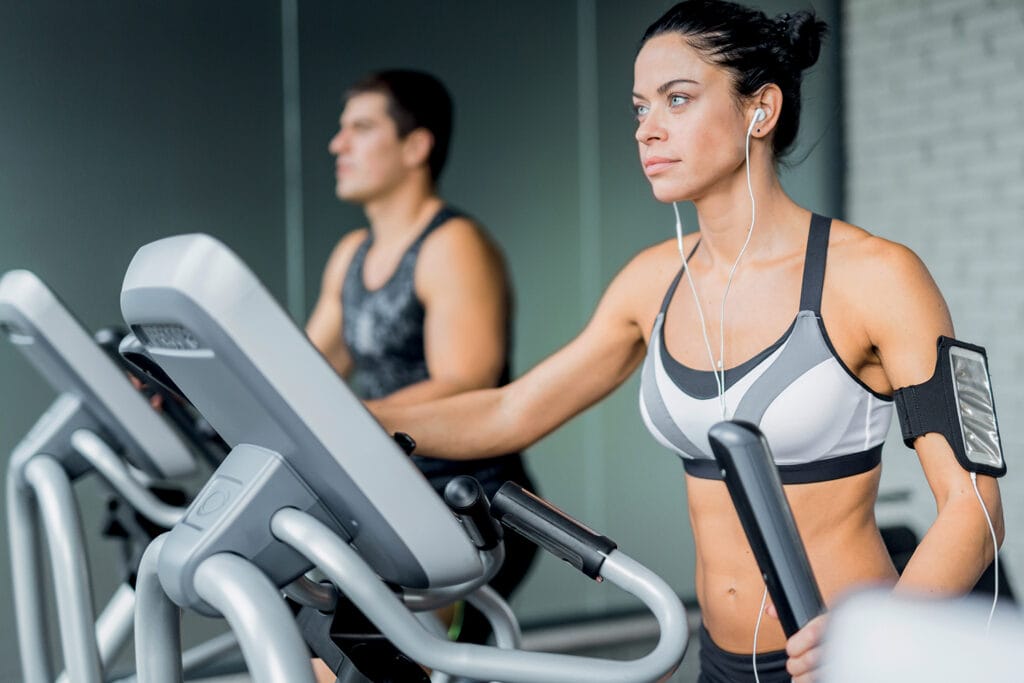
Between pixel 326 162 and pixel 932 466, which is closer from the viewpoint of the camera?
pixel 932 466

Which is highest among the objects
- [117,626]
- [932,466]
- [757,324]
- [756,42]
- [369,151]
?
[756,42]

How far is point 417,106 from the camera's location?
2893 millimetres

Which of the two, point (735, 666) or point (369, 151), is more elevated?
point (369, 151)

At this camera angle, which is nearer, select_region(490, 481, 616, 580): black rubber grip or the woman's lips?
select_region(490, 481, 616, 580): black rubber grip

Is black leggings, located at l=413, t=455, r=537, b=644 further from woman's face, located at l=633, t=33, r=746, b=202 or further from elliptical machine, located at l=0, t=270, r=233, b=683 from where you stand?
woman's face, located at l=633, t=33, r=746, b=202

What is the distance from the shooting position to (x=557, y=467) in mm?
4211

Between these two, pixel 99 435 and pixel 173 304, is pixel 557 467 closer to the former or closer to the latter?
pixel 99 435

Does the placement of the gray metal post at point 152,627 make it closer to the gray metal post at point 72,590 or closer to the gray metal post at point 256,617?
the gray metal post at point 256,617

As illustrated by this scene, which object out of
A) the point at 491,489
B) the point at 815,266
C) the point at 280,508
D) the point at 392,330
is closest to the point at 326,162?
the point at 392,330

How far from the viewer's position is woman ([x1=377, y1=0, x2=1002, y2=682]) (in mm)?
1538

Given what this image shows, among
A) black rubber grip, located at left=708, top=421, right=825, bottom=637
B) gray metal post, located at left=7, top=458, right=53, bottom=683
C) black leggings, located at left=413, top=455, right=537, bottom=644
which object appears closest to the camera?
black rubber grip, located at left=708, top=421, right=825, bottom=637

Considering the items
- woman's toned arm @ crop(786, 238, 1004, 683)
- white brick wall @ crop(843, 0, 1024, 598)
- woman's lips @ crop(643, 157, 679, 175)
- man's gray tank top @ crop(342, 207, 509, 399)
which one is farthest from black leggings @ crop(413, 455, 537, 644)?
white brick wall @ crop(843, 0, 1024, 598)

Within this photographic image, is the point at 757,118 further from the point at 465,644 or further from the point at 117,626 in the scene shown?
the point at 117,626

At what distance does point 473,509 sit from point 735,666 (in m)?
0.61
